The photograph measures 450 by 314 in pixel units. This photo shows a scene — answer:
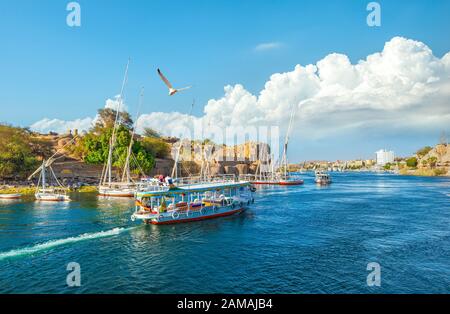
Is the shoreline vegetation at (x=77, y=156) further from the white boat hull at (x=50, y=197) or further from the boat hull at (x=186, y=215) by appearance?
the boat hull at (x=186, y=215)

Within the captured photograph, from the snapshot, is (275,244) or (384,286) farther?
(275,244)

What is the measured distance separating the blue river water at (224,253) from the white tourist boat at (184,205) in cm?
168

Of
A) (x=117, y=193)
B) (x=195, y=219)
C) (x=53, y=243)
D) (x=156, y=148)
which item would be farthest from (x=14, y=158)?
(x=195, y=219)

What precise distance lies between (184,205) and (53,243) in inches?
700

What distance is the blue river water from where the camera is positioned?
69.9 ft

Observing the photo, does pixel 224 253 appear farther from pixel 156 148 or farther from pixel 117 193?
pixel 156 148

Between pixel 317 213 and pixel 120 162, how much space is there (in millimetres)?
66667

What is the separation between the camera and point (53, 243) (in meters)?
30.6

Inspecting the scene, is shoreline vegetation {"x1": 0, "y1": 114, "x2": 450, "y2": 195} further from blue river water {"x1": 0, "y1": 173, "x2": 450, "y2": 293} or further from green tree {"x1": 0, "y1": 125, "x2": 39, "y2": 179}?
blue river water {"x1": 0, "y1": 173, "x2": 450, "y2": 293}

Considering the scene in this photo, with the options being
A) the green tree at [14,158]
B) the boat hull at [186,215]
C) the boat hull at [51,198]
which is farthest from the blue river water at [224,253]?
the green tree at [14,158]

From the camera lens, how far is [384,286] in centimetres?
2131
